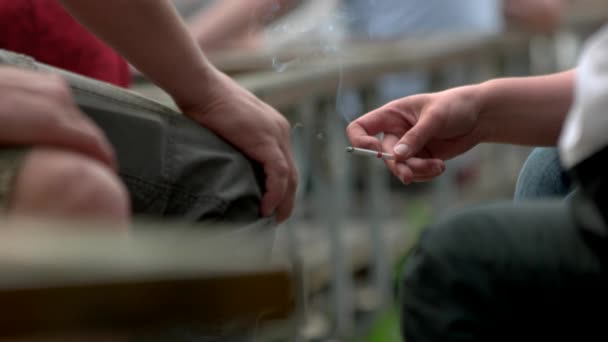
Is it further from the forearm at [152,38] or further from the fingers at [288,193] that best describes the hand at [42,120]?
the fingers at [288,193]

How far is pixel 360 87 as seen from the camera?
2783 mm

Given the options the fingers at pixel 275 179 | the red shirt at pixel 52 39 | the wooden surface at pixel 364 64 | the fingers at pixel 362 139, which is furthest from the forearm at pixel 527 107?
the wooden surface at pixel 364 64

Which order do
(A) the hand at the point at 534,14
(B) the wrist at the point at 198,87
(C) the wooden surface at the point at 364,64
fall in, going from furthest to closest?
(A) the hand at the point at 534,14 < (C) the wooden surface at the point at 364,64 < (B) the wrist at the point at 198,87

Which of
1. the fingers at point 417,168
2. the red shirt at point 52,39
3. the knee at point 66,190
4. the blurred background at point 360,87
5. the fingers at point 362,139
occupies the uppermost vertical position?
the knee at point 66,190

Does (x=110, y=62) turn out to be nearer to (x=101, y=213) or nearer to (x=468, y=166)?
(x=101, y=213)

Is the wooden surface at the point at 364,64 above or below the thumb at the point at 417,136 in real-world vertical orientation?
below

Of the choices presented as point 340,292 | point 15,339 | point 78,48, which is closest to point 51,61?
point 78,48

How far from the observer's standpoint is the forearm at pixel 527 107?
3.42ft

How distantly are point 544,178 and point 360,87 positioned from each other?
5.59 ft

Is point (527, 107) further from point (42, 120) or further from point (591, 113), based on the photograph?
point (42, 120)

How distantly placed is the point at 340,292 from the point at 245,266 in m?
2.13

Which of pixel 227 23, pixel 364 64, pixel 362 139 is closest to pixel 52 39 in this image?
pixel 362 139

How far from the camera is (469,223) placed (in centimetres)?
77

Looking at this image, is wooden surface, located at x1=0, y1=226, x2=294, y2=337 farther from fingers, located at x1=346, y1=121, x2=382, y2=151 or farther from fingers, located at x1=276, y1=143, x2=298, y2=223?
fingers, located at x1=276, y1=143, x2=298, y2=223
